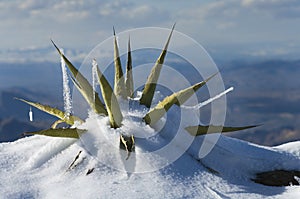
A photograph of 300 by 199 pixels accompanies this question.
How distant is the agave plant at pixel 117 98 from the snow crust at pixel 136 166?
0.34 feet

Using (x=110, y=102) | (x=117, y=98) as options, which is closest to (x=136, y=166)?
(x=110, y=102)

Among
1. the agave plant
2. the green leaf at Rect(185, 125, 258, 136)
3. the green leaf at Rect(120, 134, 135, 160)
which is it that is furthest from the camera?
the green leaf at Rect(185, 125, 258, 136)

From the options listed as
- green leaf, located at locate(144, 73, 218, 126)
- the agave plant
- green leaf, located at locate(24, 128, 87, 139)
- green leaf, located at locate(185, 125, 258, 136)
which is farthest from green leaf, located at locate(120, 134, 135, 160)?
green leaf, located at locate(185, 125, 258, 136)

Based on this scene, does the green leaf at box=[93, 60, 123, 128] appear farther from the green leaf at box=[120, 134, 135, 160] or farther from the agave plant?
the green leaf at box=[120, 134, 135, 160]

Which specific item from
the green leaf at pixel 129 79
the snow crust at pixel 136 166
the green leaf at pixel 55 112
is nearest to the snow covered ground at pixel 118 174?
the snow crust at pixel 136 166

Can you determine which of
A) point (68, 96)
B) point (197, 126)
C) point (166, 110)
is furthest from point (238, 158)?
point (68, 96)

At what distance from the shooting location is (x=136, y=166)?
6.53 m

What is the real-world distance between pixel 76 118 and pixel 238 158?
2.16 metres

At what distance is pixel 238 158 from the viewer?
24.8ft

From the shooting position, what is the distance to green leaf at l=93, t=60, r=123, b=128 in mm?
6891

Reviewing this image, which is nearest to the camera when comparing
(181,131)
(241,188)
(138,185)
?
(138,185)

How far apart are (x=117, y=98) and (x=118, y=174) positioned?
1.22m

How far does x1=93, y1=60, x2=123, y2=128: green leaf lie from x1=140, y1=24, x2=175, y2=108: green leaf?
1.72 feet

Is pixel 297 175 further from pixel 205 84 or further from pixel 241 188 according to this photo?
pixel 205 84
